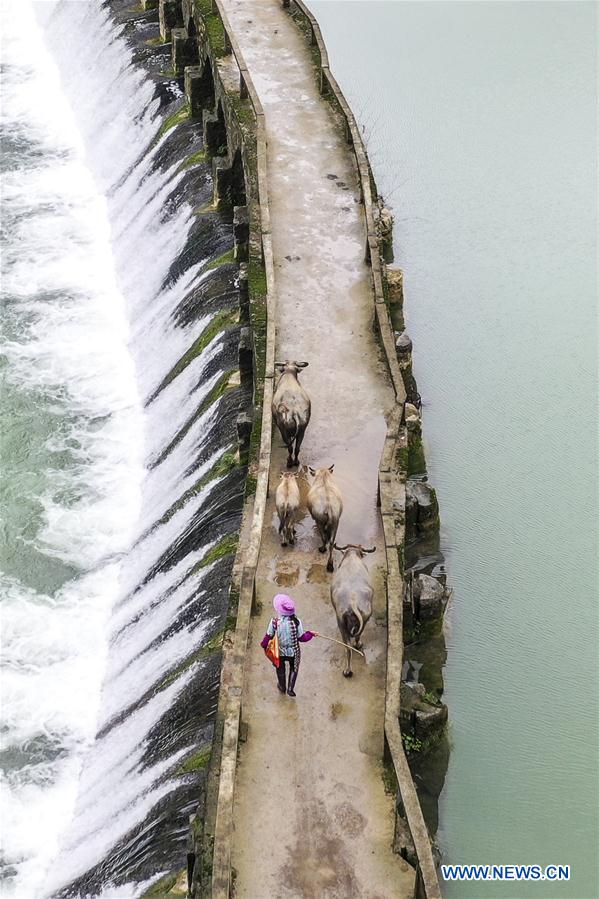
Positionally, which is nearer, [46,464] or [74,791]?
[74,791]

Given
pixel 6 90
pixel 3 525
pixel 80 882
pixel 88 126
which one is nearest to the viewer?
pixel 80 882

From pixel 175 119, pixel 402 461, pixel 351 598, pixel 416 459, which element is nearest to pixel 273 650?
pixel 351 598

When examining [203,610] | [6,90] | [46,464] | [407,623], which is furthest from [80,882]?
[6,90]

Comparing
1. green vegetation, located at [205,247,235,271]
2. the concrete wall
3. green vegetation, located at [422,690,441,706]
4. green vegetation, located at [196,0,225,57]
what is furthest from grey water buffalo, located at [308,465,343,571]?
green vegetation, located at [196,0,225,57]

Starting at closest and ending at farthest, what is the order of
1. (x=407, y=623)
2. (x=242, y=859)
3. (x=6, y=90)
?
(x=242, y=859) < (x=407, y=623) < (x=6, y=90)

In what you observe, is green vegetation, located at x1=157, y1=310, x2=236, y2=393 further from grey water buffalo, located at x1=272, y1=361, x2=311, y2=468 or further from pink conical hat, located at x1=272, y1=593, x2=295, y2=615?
pink conical hat, located at x1=272, y1=593, x2=295, y2=615

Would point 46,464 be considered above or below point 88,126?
below

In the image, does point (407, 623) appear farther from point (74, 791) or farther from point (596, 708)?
point (74, 791)

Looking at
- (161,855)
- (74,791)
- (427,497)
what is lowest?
(74,791)
